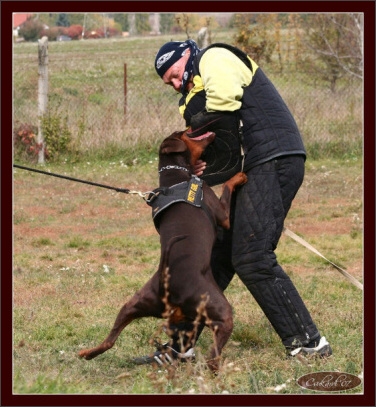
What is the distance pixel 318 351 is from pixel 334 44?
11.5 meters

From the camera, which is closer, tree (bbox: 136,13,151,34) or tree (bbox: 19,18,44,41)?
tree (bbox: 19,18,44,41)

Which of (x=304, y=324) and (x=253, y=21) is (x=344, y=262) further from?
(x=253, y=21)

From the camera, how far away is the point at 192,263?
4.48 meters

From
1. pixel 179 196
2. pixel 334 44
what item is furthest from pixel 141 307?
pixel 334 44

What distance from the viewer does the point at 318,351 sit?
484 centimetres

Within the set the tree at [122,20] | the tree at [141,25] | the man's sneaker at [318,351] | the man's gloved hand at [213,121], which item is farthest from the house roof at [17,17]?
the tree at [122,20]

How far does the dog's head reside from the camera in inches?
189

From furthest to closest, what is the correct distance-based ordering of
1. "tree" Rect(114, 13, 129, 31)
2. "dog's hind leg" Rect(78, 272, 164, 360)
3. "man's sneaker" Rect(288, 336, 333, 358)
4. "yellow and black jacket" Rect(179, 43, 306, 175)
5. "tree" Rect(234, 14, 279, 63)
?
"tree" Rect(114, 13, 129, 31) → "tree" Rect(234, 14, 279, 63) → "man's sneaker" Rect(288, 336, 333, 358) → "yellow and black jacket" Rect(179, 43, 306, 175) → "dog's hind leg" Rect(78, 272, 164, 360)

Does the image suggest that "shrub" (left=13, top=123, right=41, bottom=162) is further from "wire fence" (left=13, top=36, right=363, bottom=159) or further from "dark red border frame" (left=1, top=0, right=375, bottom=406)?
"dark red border frame" (left=1, top=0, right=375, bottom=406)

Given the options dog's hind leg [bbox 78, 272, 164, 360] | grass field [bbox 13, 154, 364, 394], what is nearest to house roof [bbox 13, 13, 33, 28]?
grass field [bbox 13, 154, 364, 394]

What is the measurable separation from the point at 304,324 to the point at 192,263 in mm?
846

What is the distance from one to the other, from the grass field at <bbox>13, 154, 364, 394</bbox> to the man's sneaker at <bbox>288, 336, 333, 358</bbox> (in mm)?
53

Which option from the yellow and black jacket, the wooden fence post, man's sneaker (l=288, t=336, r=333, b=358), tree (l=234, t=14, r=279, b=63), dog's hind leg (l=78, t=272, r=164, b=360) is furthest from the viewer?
tree (l=234, t=14, r=279, b=63)

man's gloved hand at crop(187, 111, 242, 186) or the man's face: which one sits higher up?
the man's face
